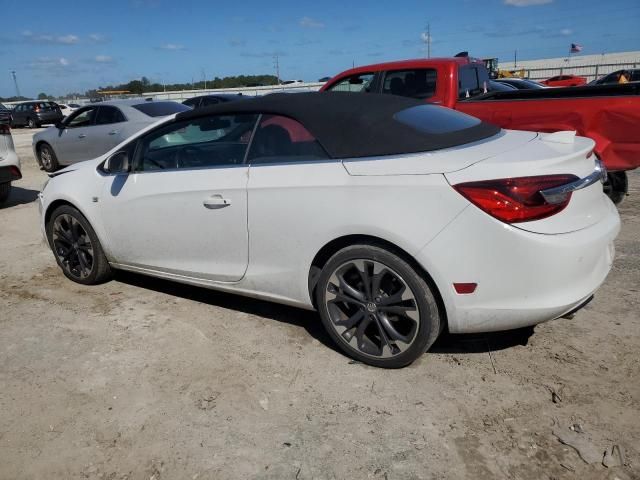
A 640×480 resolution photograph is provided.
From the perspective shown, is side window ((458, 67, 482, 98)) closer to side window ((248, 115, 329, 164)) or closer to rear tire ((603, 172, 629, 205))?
rear tire ((603, 172, 629, 205))

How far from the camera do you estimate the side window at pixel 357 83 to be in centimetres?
725

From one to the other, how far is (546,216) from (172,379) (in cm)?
223

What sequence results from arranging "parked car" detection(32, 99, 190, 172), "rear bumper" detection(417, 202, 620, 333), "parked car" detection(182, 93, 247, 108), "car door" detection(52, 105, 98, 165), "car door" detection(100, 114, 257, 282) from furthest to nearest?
1. "parked car" detection(182, 93, 247, 108)
2. "car door" detection(52, 105, 98, 165)
3. "parked car" detection(32, 99, 190, 172)
4. "car door" detection(100, 114, 257, 282)
5. "rear bumper" detection(417, 202, 620, 333)

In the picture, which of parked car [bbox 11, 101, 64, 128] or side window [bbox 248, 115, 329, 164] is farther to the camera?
parked car [bbox 11, 101, 64, 128]

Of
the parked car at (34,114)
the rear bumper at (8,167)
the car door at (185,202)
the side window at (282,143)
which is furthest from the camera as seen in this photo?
the parked car at (34,114)

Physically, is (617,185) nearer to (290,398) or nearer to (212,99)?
(290,398)

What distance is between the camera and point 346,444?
2455 mm

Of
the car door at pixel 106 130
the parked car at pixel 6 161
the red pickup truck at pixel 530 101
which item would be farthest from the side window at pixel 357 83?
the parked car at pixel 6 161

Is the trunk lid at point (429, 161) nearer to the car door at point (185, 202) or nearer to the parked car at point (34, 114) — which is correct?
the car door at point (185, 202)

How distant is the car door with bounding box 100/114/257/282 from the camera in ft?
11.2

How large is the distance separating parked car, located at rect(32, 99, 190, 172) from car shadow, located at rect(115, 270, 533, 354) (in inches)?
214

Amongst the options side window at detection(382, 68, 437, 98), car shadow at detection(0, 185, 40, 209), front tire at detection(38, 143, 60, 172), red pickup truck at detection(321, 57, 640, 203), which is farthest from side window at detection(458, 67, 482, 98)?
front tire at detection(38, 143, 60, 172)

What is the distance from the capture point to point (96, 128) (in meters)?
9.84

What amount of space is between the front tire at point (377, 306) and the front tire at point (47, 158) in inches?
382
